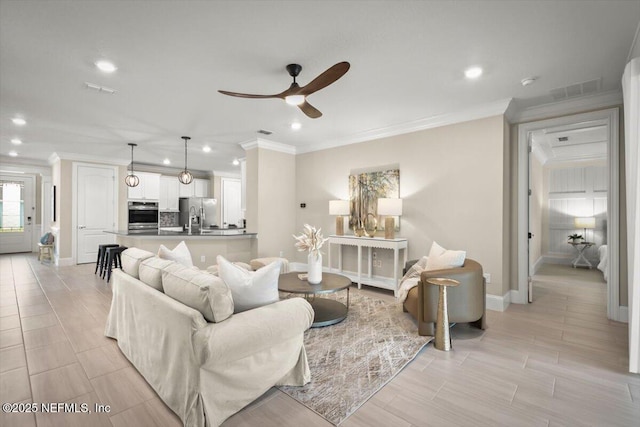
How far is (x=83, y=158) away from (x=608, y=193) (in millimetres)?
9669

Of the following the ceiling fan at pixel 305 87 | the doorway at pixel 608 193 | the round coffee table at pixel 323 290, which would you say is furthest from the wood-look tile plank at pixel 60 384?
the doorway at pixel 608 193

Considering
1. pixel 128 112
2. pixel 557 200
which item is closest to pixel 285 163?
pixel 128 112

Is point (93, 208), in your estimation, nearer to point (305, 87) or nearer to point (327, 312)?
point (327, 312)

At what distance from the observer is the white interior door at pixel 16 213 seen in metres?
8.31

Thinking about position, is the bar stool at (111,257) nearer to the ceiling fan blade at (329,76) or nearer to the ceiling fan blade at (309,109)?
the ceiling fan blade at (309,109)

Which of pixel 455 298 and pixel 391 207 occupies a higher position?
pixel 391 207

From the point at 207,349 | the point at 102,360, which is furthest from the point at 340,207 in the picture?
the point at 207,349

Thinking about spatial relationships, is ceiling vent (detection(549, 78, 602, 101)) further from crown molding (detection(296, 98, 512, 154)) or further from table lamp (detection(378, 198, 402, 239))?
table lamp (detection(378, 198, 402, 239))

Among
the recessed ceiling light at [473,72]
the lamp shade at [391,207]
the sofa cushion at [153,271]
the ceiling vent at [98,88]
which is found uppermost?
the recessed ceiling light at [473,72]

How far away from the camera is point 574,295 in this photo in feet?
15.2

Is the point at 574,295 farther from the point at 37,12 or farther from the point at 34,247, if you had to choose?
the point at 34,247

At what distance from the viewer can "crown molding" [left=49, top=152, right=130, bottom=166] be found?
6.79m

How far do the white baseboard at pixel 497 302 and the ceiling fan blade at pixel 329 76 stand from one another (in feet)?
11.2

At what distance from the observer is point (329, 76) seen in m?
2.30
